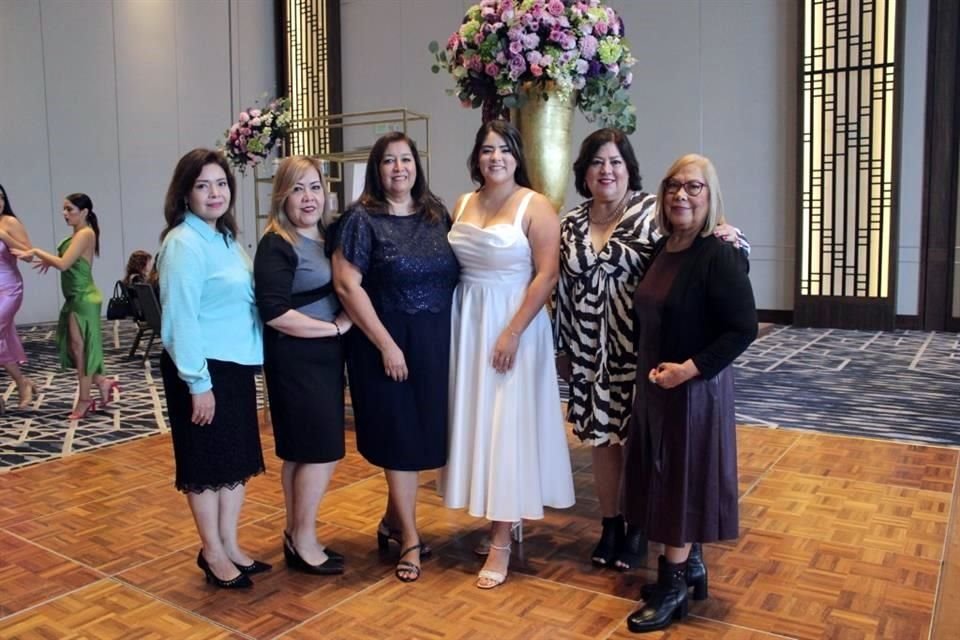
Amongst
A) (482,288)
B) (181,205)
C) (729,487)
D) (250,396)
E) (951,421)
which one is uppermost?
(181,205)

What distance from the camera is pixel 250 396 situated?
2.84 metres

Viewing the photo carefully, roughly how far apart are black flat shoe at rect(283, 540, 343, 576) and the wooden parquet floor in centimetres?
3

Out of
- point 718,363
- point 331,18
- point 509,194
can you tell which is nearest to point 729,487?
point 718,363

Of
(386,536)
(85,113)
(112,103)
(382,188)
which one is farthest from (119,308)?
(382,188)

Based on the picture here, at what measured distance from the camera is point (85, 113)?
1080 cm

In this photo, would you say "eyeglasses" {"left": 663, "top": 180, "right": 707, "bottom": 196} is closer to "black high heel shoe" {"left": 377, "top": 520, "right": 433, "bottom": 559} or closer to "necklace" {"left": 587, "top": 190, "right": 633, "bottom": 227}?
"necklace" {"left": 587, "top": 190, "right": 633, "bottom": 227}

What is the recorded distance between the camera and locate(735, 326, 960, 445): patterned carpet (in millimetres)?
5172

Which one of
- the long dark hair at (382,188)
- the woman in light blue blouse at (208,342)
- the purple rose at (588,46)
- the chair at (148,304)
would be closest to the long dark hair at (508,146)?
the long dark hair at (382,188)

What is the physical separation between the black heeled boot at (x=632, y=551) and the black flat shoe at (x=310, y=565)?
98cm

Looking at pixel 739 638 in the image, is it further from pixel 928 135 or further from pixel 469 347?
pixel 928 135

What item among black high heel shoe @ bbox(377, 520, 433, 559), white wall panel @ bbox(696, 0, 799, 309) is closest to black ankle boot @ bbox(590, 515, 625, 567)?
black high heel shoe @ bbox(377, 520, 433, 559)

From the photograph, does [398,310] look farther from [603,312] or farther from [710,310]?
[710,310]

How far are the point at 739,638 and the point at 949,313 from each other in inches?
303

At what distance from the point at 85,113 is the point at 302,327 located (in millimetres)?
9383
